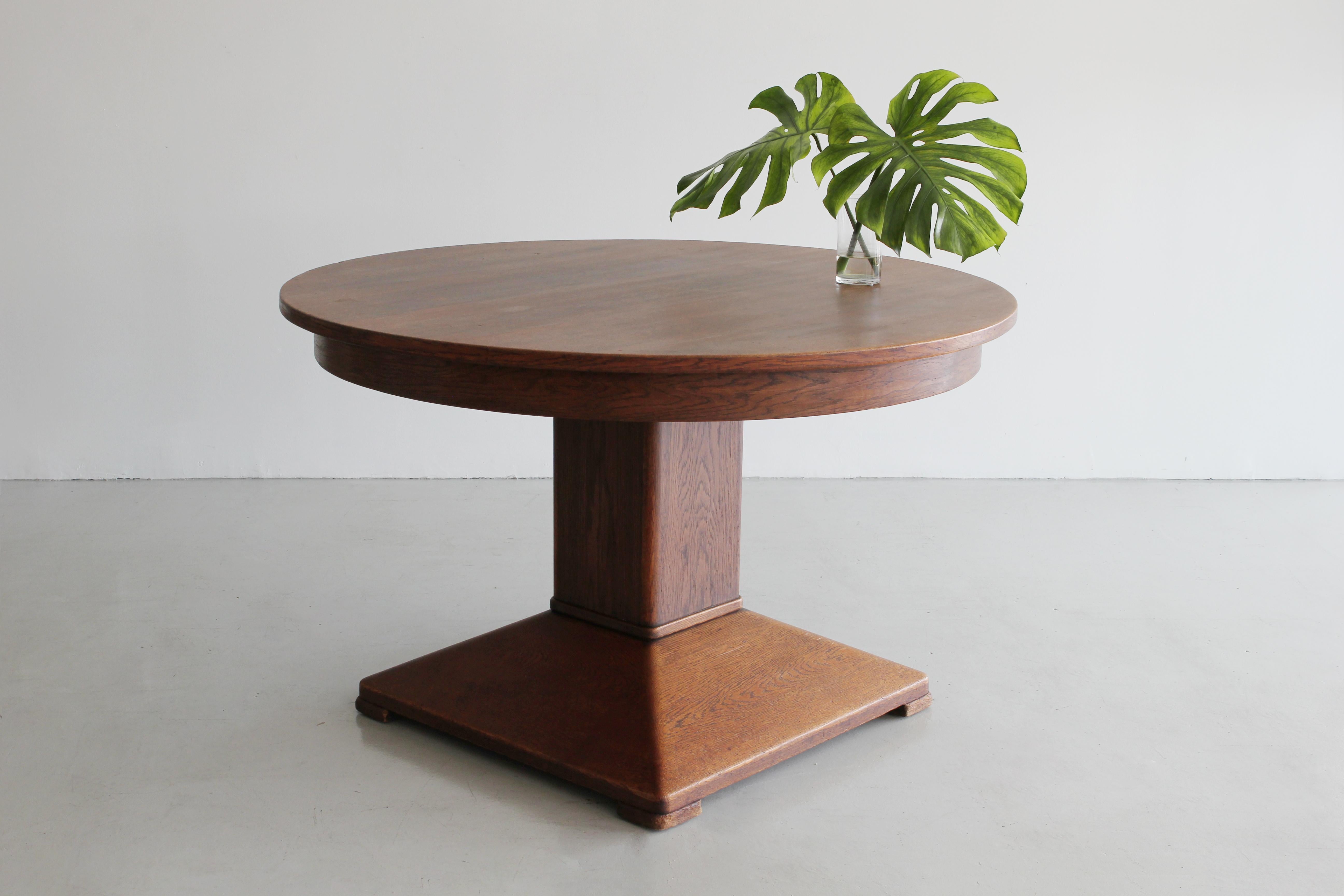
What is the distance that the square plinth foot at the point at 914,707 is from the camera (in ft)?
7.93

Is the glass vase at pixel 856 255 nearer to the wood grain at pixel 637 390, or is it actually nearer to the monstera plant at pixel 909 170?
the monstera plant at pixel 909 170

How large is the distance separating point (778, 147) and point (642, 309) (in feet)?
1.65

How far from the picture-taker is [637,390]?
173cm

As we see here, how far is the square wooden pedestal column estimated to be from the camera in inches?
84.8

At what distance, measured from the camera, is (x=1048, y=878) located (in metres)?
1.88

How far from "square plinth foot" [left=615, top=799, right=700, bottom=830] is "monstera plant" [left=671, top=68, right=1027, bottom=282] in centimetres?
95

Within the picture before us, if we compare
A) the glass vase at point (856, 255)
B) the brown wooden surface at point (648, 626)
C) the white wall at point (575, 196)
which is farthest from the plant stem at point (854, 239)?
the white wall at point (575, 196)

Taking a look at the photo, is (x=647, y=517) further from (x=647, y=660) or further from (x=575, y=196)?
(x=575, y=196)

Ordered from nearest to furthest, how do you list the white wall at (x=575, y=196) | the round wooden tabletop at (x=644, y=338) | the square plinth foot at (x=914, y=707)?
the round wooden tabletop at (x=644, y=338) < the square plinth foot at (x=914, y=707) < the white wall at (x=575, y=196)

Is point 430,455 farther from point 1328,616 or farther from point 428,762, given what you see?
point 1328,616

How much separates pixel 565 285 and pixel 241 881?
1.09m

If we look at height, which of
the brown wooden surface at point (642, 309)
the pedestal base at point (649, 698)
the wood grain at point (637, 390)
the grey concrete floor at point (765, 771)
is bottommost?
the grey concrete floor at point (765, 771)

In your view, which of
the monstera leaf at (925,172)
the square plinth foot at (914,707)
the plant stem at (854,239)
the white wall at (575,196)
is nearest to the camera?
the monstera leaf at (925,172)

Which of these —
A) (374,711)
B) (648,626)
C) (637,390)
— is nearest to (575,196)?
(648,626)
